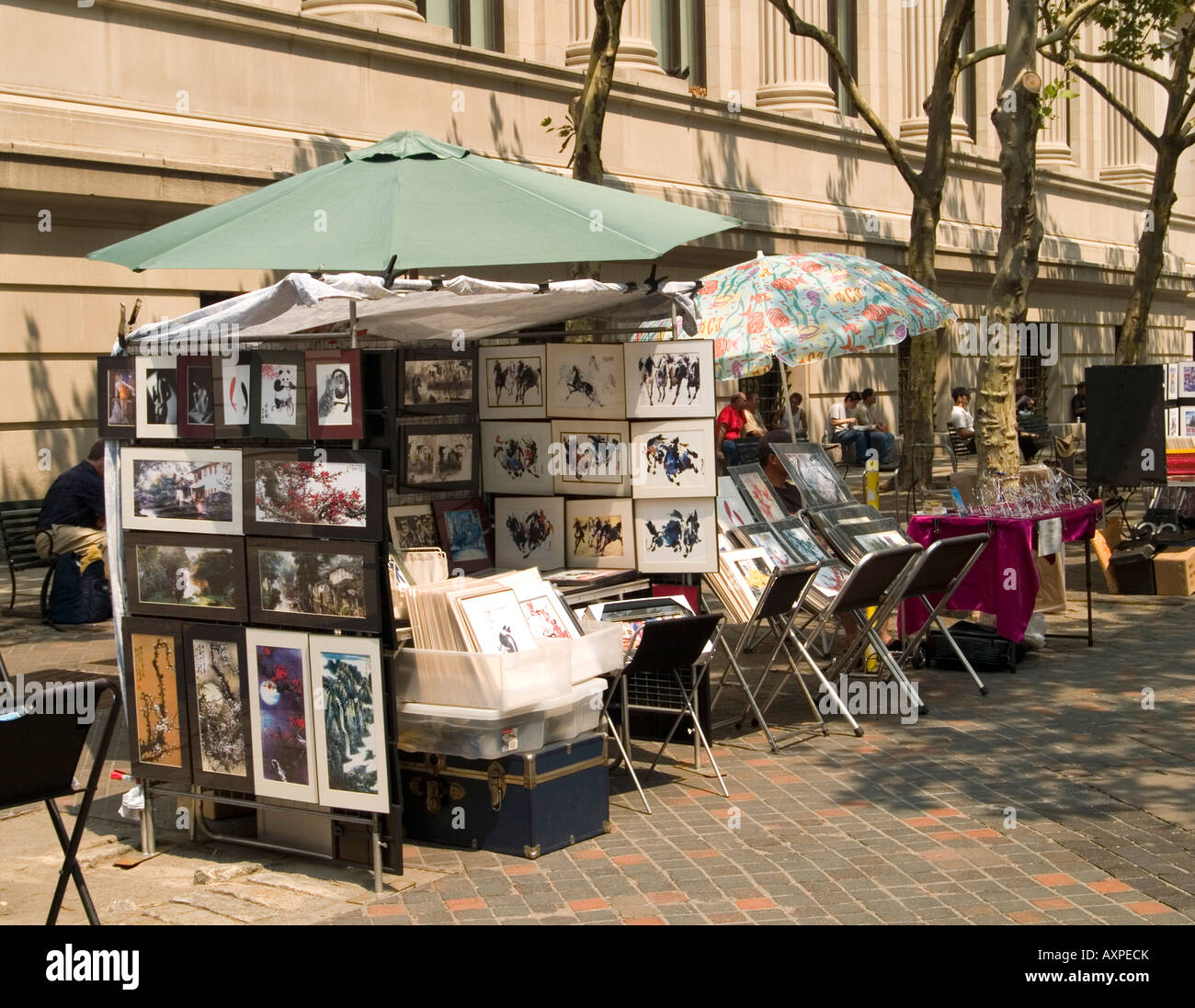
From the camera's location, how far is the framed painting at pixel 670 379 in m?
7.79

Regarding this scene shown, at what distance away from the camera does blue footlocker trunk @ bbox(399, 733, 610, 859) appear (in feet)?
21.1

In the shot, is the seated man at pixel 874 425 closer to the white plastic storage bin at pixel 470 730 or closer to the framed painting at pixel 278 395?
the white plastic storage bin at pixel 470 730

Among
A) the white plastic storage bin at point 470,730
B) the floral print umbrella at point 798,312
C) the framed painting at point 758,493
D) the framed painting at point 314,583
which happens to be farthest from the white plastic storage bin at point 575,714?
the floral print umbrella at point 798,312

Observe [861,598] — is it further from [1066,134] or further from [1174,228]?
[1174,228]

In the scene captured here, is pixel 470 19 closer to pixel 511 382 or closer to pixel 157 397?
pixel 511 382

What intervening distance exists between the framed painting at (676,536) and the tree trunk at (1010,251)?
6.42 metres

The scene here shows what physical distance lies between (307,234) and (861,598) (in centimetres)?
375

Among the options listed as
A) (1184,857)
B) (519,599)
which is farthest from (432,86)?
(1184,857)

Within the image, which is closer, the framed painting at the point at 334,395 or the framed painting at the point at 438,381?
the framed painting at the point at 334,395

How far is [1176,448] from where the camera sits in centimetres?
1477

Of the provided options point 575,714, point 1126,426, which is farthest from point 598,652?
point 1126,426

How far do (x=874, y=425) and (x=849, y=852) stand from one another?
2095 cm

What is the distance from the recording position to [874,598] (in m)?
8.77

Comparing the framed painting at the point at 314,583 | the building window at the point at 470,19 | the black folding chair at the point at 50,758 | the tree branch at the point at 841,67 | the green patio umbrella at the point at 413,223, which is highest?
the building window at the point at 470,19
